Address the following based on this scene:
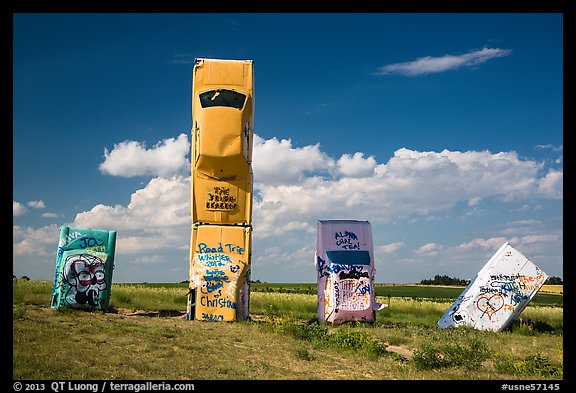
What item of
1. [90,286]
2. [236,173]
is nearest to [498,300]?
[236,173]

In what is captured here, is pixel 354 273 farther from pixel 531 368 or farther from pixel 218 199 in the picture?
pixel 531 368

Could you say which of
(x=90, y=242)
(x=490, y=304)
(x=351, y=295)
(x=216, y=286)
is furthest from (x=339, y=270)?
(x=90, y=242)

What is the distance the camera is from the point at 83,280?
18.2 meters

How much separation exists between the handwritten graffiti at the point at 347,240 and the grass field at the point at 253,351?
288 cm

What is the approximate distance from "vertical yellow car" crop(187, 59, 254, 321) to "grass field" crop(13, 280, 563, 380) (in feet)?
4.05

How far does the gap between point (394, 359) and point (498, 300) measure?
8449 mm

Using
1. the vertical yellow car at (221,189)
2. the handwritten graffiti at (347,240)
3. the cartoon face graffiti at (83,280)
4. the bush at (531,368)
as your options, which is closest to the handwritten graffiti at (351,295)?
the handwritten graffiti at (347,240)

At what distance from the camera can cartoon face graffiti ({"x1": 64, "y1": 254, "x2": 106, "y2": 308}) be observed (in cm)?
1808

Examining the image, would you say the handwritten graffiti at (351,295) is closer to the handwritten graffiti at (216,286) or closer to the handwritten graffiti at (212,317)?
the handwritten graffiti at (216,286)

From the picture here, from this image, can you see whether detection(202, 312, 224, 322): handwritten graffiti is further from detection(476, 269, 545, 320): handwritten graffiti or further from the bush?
detection(476, 269, 545, 320): handwritten graffiti

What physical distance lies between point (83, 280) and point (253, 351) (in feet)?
26.6

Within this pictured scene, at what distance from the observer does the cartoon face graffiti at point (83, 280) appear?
59.3 ft

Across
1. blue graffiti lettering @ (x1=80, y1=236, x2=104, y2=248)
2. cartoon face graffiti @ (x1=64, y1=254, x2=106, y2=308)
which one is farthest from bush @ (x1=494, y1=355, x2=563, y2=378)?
blue graffiti lettering @ (x1=80, y1=236, x2=104, y2=248)
